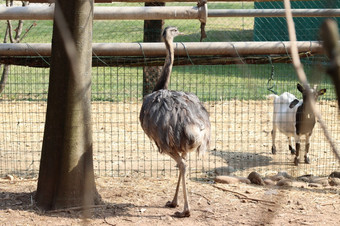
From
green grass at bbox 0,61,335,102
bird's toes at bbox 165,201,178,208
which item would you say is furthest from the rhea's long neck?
bird's toes at bbox 165,201,178,208

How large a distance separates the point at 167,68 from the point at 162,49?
19.9 inches

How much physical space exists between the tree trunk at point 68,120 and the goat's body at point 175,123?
616 mm

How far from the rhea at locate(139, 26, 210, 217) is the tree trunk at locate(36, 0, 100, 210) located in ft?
2.03

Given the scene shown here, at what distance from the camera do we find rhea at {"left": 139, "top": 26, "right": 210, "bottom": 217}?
496 cm

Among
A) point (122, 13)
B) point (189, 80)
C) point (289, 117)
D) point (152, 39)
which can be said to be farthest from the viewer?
point (189, 80)

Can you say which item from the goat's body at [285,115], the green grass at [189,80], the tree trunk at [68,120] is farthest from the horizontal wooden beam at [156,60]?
the goat's body at [285,115]

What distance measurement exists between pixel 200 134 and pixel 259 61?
161 centimetres

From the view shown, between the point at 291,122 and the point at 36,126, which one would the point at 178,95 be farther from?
the point at 36,126

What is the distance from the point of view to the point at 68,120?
4.79 metres

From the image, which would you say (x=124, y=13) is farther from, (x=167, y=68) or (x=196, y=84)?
(x=196, y=84)

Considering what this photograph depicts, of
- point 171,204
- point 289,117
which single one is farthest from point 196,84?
point 289,117

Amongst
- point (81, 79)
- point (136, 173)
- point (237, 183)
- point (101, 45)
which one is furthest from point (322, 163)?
point (81, 79)

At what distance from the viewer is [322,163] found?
7820mm

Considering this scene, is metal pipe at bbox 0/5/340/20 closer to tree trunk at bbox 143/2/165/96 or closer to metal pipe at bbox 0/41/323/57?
metal pipe at bbox 0/41/323/57
